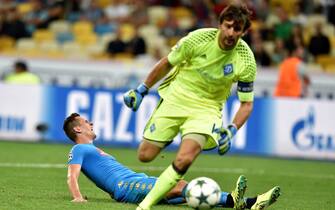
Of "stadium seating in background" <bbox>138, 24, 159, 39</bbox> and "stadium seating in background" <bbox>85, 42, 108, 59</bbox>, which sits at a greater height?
"stadium seating in background" <bbox>138, 24, 159, 39</bbox>

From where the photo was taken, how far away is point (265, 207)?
35.3 ft

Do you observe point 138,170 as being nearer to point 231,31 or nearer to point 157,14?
point 231,31

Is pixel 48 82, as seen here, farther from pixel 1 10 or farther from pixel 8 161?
pixel 8 161

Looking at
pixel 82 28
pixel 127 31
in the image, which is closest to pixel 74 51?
pixel 82 28

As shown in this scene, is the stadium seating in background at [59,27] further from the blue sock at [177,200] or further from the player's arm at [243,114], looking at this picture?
the player's arm at [243,114]

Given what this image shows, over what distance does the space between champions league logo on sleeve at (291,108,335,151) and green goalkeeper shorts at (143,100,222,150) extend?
A: 10621 millimetres

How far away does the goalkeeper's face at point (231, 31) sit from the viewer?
1024 centimetres

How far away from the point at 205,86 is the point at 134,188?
1323 millimetres

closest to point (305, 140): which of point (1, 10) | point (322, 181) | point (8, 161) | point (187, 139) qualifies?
point (322, 181)

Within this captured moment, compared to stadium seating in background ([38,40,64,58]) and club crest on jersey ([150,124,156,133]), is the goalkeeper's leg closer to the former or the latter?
club crest on jersey ([150,124,156,133])

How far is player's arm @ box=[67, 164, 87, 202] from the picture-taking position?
1066 cm

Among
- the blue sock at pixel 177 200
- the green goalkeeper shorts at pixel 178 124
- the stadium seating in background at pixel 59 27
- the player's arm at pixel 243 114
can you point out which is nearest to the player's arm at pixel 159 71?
the green goalkeeper shorts at pixel 178 124

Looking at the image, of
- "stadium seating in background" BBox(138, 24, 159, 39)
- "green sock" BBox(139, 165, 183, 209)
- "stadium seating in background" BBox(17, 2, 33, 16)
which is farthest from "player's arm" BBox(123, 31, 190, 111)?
"stadium seating in background" BBox(17, 2, 33, 16)

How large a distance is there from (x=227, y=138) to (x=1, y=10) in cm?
1782
